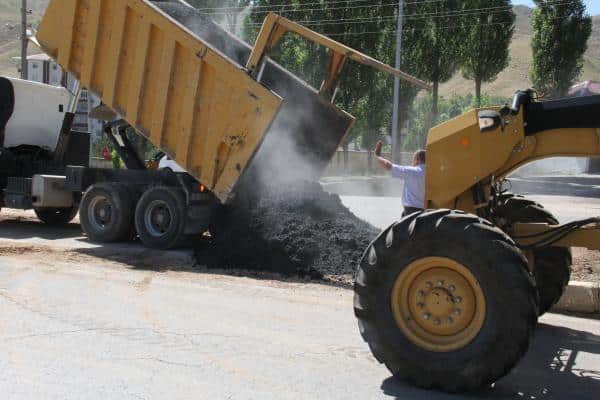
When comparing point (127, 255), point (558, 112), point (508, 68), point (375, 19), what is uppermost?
point (508, 68)

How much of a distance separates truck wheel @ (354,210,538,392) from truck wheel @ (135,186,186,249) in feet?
19.9

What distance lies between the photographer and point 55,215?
45.5 feet

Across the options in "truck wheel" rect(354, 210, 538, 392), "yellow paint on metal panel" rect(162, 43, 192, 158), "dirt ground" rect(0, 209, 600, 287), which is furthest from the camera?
"yellow paint on metal panel" rect(162, 43, 192, 158)

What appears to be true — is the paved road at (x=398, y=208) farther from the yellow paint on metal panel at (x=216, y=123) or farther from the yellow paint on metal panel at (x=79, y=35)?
the yellow paint on metal panel at (x=79, y=35)

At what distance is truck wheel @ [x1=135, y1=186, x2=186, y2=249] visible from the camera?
10.6 metres

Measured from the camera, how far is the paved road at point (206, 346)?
4.83 m

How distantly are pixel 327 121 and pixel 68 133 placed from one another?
18.4ft

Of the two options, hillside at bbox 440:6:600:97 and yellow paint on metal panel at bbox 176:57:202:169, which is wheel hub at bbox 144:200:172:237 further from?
hillside at bbox 440:6:600:97

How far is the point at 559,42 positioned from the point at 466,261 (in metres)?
42.1

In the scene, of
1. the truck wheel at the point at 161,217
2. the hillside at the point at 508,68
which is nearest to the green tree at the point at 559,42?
the truck wheel at the point at 161,217

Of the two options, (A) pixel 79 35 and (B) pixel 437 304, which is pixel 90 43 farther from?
(B) pixel 437 304

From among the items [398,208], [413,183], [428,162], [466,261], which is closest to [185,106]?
[413,183]

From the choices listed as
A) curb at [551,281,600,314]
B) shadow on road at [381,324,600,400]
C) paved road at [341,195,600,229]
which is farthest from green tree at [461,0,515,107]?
shadow on road at [381,324,600,400]

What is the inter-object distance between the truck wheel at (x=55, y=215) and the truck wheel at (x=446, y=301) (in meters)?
10.1
